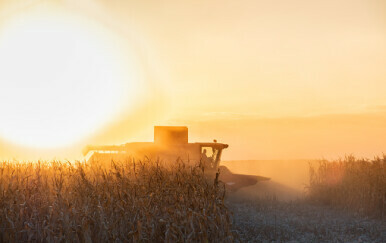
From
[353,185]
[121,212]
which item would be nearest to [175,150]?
[353,185]

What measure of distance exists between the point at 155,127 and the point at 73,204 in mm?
12186

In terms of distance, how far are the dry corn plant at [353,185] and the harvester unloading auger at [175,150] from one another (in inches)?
148

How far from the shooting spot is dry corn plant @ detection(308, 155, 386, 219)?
48.0 feet

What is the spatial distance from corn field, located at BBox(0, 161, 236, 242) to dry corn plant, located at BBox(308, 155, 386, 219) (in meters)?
8.15

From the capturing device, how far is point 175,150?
19.0 metres

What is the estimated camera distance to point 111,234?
7730mm

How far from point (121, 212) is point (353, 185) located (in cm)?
1044

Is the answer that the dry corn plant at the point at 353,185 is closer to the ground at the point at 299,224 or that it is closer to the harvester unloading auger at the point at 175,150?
the ground at the point at 299,224

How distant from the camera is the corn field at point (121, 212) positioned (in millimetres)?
7613

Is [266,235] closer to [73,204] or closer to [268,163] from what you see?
[73,204]

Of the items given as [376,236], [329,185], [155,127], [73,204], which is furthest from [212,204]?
[155,127]

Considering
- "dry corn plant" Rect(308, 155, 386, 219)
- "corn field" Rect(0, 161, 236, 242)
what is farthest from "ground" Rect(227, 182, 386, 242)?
"corn field" Rect(0, 161, 236, 242)

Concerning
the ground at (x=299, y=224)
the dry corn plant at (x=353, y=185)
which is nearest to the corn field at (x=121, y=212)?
the ground at (x=299, y=224)

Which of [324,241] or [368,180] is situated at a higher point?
[368,180]
